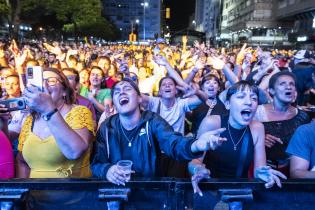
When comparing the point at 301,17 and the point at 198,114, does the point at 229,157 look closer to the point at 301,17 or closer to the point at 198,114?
the point at 198,114

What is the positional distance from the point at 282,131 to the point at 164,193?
231 centimetres

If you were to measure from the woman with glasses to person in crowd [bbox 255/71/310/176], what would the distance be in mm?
1832

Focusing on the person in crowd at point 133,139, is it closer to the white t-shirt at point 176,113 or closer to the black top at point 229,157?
the black top at point 229,157

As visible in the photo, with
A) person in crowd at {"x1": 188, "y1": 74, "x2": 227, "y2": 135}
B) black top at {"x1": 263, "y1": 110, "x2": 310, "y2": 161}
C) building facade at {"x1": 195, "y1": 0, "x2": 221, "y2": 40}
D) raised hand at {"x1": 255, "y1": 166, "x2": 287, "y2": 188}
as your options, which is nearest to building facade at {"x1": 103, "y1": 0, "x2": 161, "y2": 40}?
building facade at {"x1": 195, "y1": 0, "x2": 221, "y2": 40}

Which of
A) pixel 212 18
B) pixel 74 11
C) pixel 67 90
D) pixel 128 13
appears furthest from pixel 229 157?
pixel 212 18

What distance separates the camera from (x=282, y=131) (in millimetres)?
4051

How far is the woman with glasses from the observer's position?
2545mm

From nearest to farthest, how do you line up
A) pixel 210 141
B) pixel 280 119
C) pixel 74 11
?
pixel 210 141
pixel 280 119
pixel 74 11

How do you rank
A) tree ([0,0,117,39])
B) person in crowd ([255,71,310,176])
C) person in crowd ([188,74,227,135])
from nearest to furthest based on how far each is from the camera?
person in crowd ([255,71,310,176])
person in crowd ([188,74,227,135])
tree ([0,0,117,39])

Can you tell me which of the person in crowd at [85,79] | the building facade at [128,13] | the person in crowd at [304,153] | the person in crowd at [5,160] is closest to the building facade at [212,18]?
the building facade at [128,13]

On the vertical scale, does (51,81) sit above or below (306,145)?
above

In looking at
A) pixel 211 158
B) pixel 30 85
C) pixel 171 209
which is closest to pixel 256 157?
pixel 211 158

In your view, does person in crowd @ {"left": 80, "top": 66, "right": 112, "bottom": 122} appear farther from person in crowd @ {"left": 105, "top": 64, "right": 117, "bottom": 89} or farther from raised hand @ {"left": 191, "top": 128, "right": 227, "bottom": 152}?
raised hand @ {"left": 191, "top": 128, "right": 227, "bottom": 152}

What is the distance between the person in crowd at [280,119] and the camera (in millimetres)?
3910
